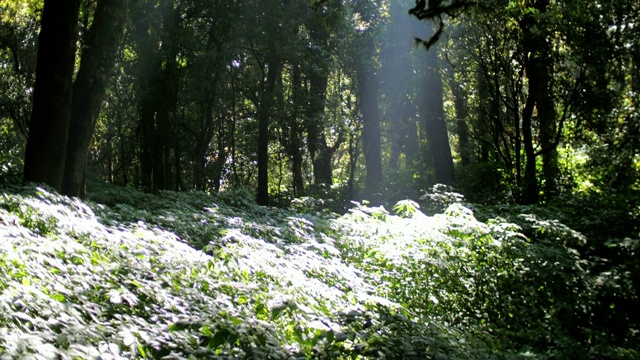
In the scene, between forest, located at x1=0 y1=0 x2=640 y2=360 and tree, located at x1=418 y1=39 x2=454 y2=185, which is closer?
forest, located at x1=0 y1=0 x2=640 y2=360

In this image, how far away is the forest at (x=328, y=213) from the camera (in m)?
3.65

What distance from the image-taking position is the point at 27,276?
3.74m

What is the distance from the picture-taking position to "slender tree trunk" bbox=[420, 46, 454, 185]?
59.5 feet

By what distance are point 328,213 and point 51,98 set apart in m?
6.95

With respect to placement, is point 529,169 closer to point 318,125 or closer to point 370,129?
point 370,129

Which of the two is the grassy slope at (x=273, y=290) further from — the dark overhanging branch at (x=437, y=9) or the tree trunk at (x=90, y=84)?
the dark overhanging branch at (x=437, y=9)

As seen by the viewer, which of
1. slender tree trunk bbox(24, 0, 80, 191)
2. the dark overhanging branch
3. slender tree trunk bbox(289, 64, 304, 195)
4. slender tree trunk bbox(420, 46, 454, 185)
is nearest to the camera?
the dark overhanging branch

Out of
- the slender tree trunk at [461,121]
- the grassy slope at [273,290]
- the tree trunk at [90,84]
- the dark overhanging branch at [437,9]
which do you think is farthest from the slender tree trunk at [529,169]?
the slender tree trunk at [461,121]

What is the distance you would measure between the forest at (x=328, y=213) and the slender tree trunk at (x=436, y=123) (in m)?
0.06

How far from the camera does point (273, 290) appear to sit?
13.8ft

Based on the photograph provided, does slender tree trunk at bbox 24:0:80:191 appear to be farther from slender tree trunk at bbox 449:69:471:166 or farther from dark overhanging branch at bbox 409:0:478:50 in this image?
slender tree trunk at bbox 449:69:471:166

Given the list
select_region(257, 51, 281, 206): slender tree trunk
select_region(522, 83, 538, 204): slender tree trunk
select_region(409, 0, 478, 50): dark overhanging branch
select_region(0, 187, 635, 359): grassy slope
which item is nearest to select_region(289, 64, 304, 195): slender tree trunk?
select_region(257, 51, 281, 206): slender tree trunk

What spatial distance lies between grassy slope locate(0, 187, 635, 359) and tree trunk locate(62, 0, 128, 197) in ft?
7.25

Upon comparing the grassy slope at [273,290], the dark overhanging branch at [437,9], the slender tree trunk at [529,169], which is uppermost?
the dark overhanging branch at [437,9]
